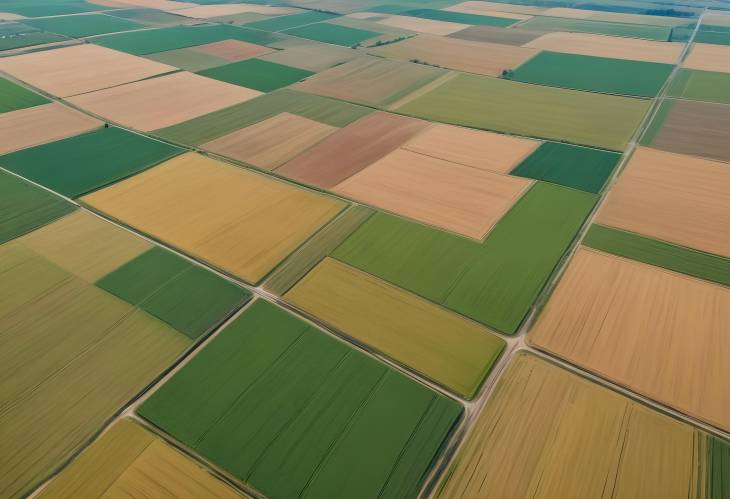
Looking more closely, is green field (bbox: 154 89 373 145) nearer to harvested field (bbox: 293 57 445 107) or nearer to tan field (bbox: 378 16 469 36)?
harvested field (bbox: 293 57 445 107)

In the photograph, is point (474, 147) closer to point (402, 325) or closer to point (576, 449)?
point (402, 325)

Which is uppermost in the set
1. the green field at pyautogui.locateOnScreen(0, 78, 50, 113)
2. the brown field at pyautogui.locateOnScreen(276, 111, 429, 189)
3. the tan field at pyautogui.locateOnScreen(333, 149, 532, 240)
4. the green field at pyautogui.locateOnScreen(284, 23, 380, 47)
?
the green field at pyautogui.locateOnScreen(0, 78, 50, 113)

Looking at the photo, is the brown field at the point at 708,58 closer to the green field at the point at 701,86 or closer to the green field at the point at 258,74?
the green field at the point at 701,86

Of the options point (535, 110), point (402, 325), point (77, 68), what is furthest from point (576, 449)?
point (77, 68)

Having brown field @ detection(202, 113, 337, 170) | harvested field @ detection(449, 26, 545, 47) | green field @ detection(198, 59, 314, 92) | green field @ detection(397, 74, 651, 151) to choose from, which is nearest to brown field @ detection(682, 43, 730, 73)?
green field @ detection(397, 74, 651, 151)

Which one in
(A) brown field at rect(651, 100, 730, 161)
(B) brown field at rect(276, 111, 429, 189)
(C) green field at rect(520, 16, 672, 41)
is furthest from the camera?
(C) green field at rect(520, 16, 672, 41)

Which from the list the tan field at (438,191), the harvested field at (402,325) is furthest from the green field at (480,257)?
the tan field at (438,191)

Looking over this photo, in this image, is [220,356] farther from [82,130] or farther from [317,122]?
[82,130]

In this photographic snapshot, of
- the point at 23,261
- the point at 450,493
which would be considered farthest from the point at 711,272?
the point at 23,261
